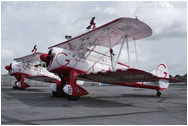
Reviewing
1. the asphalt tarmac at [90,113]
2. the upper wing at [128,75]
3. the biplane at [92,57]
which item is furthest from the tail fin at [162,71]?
the asphalt tarmac at [90,113]

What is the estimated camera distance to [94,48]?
11555 millimetres

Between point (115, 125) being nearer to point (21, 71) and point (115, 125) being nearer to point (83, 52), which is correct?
point (83, 52)

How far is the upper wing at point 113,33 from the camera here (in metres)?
9.02

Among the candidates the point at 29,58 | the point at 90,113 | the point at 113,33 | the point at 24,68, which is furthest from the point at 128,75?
the point at 24,68

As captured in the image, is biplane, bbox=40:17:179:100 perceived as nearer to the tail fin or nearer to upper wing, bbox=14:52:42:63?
the tail fin

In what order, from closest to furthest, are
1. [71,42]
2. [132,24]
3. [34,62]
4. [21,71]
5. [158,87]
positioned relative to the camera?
1. [132,24]
2. [71,42]
3. [158,87]
4. [21,71]
5. [34,62]

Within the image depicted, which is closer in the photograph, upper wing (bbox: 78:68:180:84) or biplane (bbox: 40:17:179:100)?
upper wing (bbox: 78:68:180:84)

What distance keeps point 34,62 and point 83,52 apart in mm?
11640

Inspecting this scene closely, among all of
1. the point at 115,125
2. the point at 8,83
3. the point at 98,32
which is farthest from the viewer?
the point at 8,83

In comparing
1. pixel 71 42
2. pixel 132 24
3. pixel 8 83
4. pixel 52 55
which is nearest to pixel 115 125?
pixel 132 24

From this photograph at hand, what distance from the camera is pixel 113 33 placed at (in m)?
10.7

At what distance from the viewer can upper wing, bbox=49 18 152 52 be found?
9021mm

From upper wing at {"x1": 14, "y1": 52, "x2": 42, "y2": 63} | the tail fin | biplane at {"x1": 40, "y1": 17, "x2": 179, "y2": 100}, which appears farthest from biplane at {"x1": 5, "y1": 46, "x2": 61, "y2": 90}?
the tail fin

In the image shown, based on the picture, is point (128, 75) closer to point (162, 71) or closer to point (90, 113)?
point (90, 113)
